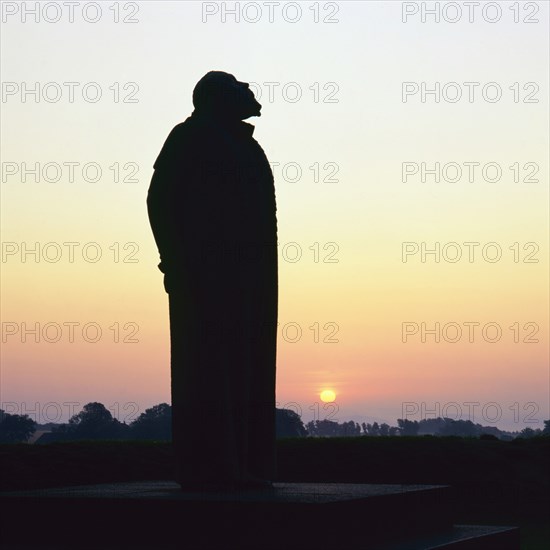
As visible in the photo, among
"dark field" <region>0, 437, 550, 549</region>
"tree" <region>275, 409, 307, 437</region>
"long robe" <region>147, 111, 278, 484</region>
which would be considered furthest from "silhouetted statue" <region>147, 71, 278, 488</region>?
"tree" <region>275, 409, 307, 437</region>

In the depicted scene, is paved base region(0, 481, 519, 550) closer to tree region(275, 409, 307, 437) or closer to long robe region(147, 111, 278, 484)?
long robe region(147, 111, 278, 484)

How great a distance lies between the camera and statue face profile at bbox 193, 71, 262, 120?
8.78 metres

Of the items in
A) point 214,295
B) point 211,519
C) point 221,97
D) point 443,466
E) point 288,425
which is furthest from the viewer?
point 288,425

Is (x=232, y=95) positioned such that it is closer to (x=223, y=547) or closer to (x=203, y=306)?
(x=203, y=306)

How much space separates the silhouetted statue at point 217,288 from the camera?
Result: 8.19 meters

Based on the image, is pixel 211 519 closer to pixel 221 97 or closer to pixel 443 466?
pixel 221 97

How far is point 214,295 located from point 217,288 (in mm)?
64

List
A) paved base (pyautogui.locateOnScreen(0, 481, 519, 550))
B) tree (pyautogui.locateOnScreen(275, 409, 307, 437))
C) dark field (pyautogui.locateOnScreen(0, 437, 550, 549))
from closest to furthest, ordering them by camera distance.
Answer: paved base (pyautogui.locateOnScreen(0, 481, 519, 550)), dark field (pyautogui.locateOnScreen(0, 437, 550, 549)), tree (pyautogui.locateOnScreen(275, 409, 307, 437))

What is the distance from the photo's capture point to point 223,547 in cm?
705

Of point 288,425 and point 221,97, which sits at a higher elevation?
point 221,97

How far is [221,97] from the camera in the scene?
8.79 m

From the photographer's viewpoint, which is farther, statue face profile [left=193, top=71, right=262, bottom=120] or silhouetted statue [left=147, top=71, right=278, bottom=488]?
statue face profile [left=193, top=71, right=262, bottom=120]

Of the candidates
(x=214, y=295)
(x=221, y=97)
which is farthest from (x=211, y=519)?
(x=221, y=97)

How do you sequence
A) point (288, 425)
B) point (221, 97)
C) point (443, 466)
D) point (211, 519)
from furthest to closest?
point (288, 425) → point (443, 466) → point (221, 97) → point (211, 519)
